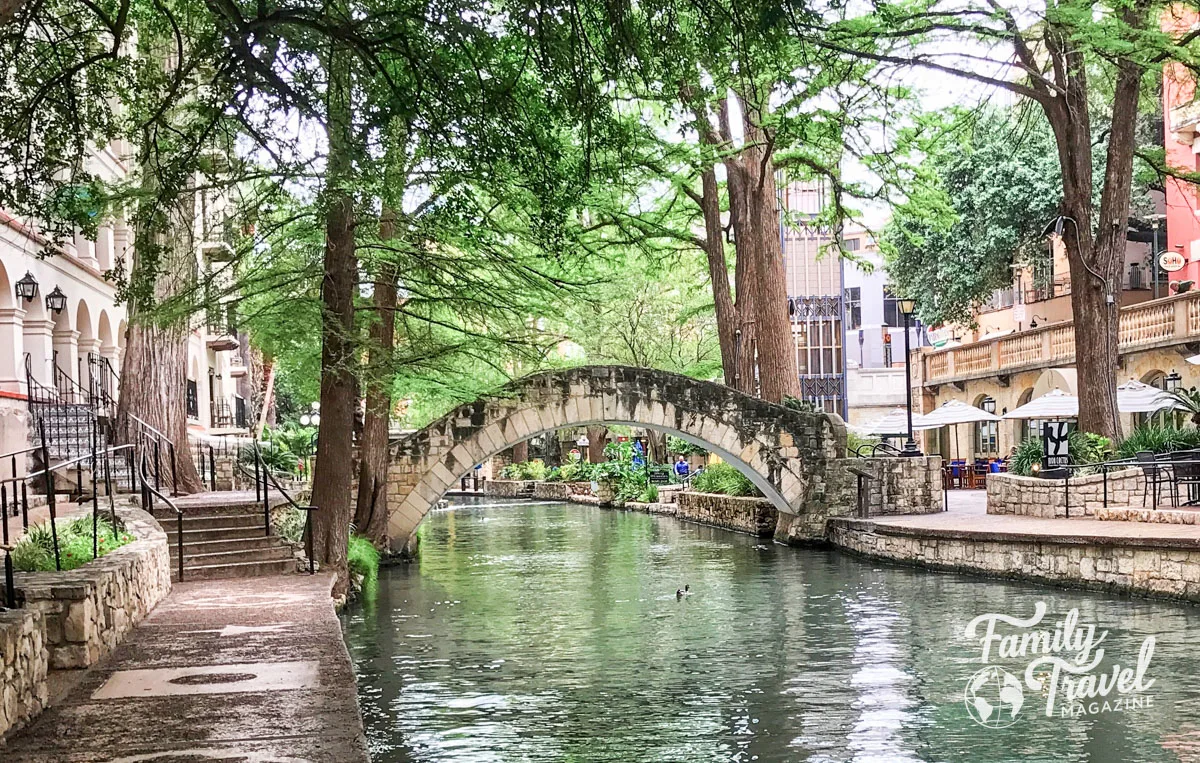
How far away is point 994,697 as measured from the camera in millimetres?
11227

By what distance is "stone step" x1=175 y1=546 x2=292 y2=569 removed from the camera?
50.4ft

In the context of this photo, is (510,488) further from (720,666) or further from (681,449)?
(720,666)

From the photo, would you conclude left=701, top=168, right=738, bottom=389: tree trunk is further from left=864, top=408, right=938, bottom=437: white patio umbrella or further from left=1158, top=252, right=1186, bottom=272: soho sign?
left=1158, top=252, right=1186, bottom=272: soho sign

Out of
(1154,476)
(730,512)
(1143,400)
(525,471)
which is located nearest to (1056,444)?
(1154,476)

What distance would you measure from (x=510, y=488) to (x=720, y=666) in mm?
45318

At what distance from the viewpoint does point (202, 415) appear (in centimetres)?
3597

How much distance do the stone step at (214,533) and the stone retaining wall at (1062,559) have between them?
1006 centimetres

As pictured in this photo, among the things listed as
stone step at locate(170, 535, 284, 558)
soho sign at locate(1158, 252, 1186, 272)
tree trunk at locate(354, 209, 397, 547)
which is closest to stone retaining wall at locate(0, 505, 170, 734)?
stone step at locate(170, 535, 284, 558)

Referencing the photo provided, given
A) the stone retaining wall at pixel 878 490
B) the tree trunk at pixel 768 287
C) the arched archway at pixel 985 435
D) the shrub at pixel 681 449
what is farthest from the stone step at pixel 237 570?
the shrub at pixel 681 449

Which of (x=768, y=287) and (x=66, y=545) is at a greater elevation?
(x=768, y=287)

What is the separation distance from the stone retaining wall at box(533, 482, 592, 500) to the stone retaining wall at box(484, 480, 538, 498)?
555 millimetres

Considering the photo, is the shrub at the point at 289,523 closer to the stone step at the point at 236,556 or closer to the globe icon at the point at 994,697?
the stone step at the point at 236,556

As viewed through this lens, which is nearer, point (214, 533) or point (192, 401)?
point (214, 533)

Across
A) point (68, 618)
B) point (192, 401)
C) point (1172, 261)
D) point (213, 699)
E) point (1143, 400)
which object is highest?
point (1172, 261)
